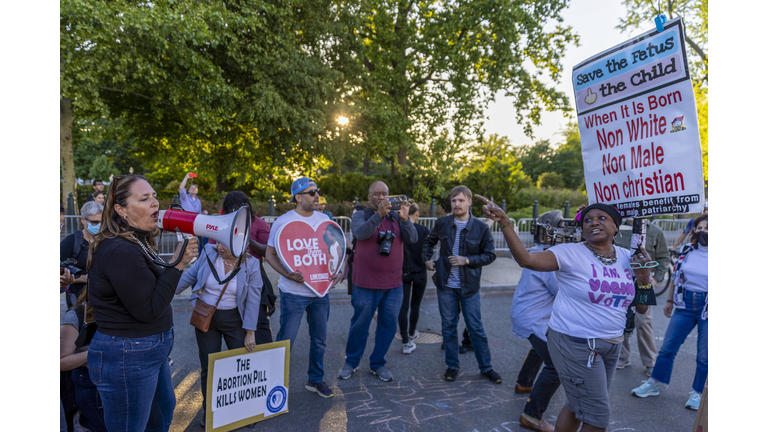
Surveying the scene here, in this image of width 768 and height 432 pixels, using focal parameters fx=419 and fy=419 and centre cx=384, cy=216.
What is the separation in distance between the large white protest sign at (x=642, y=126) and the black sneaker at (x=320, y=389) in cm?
268

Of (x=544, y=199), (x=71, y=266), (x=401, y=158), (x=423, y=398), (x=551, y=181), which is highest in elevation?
(x=551, y=181)

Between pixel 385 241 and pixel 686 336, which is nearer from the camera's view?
pixel 686 336

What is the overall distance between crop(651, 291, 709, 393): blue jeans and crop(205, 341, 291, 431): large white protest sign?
3352 millimetres

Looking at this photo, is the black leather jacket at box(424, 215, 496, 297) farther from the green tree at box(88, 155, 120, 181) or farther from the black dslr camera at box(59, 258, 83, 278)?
the green tree at box(88, 155, 120, 181)

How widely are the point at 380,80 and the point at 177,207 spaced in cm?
1498

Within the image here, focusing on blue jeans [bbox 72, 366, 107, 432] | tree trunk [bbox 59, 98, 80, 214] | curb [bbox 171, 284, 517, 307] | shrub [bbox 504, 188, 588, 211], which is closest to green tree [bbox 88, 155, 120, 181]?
tree trunk [bbox 59, 98, 80, 214]

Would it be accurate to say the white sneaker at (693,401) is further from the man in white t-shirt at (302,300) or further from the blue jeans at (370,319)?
the man in white t-shirt at (302,300)

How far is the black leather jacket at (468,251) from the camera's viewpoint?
4.10m

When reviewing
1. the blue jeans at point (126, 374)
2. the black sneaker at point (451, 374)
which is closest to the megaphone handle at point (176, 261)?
the blue jeans at point (126, 374)

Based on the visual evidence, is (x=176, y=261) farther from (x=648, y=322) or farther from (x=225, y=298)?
(x=648, y=322)

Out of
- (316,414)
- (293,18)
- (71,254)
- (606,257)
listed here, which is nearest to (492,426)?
(316,414)

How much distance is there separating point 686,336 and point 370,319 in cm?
286

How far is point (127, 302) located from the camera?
199cm

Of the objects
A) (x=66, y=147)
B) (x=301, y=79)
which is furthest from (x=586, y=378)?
(x=66, y=147)
